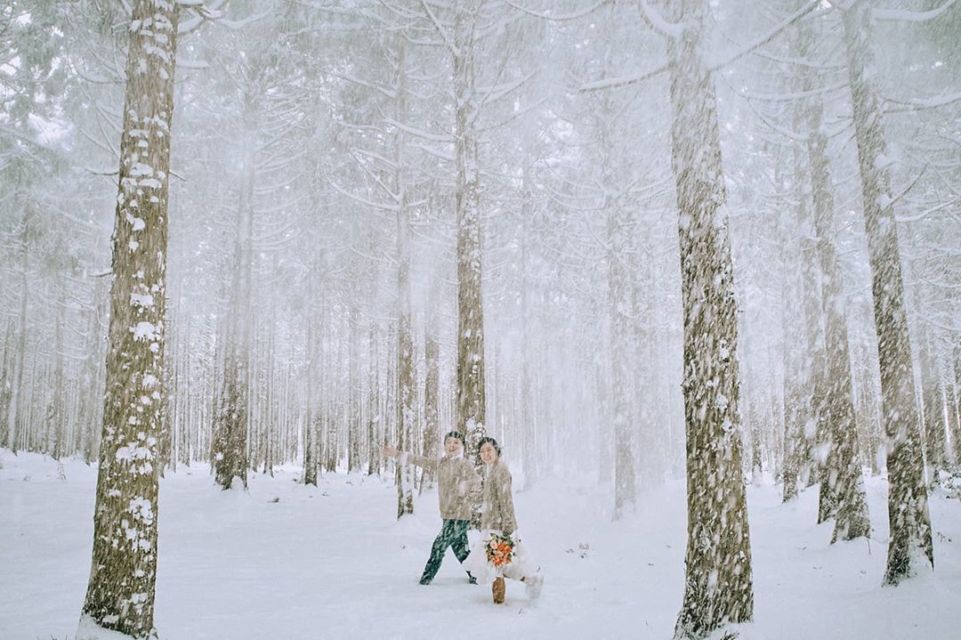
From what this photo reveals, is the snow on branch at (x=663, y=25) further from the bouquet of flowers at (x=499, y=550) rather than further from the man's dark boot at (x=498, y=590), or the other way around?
the man's dark boot at (x=498, y=590)

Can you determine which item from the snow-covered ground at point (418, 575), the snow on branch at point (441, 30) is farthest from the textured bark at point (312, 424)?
the snow on branch at point (441, 30)

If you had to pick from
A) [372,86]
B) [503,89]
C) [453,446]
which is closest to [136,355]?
[453,446]

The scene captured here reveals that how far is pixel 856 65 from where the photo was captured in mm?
7238

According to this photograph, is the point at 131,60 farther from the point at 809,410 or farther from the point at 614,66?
the point at 809,410

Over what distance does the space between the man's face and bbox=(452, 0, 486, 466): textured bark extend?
1.72 metres

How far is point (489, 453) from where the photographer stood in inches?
277

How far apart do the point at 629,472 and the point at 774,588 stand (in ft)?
21.1

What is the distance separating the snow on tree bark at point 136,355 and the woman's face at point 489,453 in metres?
3.51

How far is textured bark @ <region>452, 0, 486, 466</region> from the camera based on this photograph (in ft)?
32.5

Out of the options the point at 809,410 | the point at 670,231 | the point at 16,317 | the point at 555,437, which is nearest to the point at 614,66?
the point at 670,231

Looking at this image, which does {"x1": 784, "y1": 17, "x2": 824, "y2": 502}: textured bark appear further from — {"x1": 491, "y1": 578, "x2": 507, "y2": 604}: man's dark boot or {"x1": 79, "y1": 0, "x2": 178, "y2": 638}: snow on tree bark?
{"x1": 79, "y1": 0, "x2": 178, "y2": 638}: snow on tree bark

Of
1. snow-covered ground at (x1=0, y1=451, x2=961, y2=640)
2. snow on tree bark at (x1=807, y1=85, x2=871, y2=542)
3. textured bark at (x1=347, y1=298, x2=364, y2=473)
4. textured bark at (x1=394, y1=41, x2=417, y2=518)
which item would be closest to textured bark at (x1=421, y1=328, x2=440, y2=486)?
textured bark at (x1=394, y1=41, x2=417, y2=518)

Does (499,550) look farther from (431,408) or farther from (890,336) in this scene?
(431,408)

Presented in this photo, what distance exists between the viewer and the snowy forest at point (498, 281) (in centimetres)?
500
